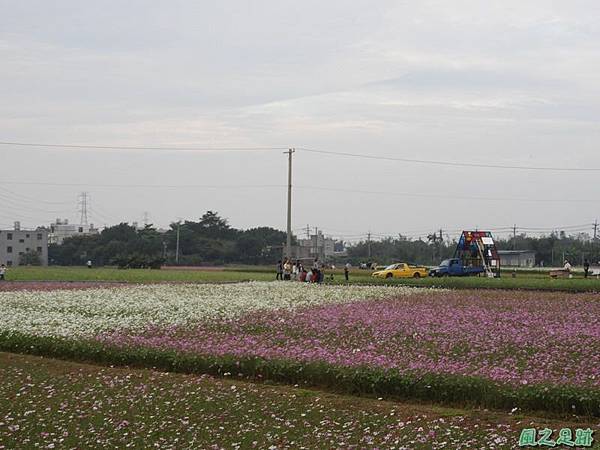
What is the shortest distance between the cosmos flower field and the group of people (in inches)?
538

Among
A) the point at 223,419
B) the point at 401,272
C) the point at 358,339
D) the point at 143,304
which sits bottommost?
the point at 223,419

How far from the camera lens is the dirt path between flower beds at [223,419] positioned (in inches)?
401

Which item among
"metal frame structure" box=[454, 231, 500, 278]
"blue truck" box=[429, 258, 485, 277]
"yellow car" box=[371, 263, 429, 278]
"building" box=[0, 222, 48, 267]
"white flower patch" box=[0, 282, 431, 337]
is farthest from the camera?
"building" box=[0, 222, 48, 267]

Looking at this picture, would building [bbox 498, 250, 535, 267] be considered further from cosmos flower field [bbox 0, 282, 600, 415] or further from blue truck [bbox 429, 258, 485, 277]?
cosmos flower field [bbox 0, 282, 600, 415]

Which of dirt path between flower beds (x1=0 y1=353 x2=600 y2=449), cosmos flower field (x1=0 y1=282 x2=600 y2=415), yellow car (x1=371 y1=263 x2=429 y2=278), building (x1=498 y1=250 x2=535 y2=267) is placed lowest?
dirt path between flower beds (x1=0 y1=353 x2=600 y2=449)

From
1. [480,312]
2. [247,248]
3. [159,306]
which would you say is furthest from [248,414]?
[247,248]

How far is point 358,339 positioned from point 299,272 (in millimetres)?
32355

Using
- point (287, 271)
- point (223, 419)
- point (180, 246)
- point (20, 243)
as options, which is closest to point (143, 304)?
point (223, 419)

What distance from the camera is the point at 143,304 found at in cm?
2625

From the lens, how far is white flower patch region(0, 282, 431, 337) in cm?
2088

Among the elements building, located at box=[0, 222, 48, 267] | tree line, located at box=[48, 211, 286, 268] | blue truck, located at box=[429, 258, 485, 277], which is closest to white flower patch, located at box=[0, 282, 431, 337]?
blue truck, located at box=[429, 258, 485, 277]

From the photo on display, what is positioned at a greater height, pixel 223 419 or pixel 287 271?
pixel 287 271

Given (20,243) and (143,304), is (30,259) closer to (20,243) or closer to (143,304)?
(20,243)

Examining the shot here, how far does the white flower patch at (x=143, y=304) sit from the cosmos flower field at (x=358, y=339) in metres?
0.07
